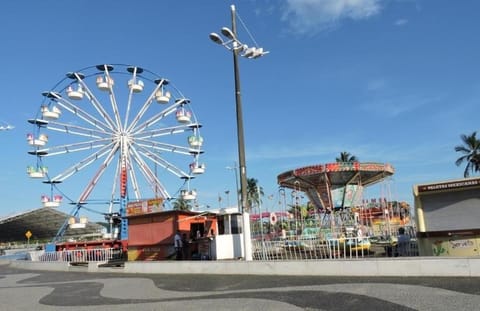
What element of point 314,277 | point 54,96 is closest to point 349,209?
point 314,277

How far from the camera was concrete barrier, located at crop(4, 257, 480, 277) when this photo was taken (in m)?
11.3

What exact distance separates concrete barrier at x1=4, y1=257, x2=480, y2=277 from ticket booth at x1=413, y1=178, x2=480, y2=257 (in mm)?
2695

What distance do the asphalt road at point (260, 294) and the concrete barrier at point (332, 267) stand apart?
0.38 metres

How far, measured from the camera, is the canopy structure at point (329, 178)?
90.1 ft

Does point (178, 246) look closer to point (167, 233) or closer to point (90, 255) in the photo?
point (167, 233)

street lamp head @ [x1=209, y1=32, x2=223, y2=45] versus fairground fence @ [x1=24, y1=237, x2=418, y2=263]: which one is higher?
street lamp head @ [x1=209, y1=32, x2=223, y2=45]

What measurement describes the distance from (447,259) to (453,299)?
308cm

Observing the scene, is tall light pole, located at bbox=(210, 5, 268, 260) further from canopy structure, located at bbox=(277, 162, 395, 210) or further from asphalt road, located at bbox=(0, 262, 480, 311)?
canopy structure, located at bbox=(277, 162, 395, 210)

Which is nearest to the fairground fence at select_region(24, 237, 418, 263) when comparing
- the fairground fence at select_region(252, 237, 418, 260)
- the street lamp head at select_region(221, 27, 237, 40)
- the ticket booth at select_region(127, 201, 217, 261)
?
the fairground fence at select_region(252, 237, 418, 260)

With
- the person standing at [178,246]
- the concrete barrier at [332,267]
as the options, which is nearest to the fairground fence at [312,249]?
the concrete barrier at [332,267]

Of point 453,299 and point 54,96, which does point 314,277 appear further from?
point 54,96

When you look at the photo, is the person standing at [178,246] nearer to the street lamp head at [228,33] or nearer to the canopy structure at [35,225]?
the street lamp head at [228,33]

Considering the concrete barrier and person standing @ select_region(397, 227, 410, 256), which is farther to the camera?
person standing @ select_region(397, 227, 410, 256)

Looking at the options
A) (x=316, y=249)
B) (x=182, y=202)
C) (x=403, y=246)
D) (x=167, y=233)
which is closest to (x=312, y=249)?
(x=316, y=249)
